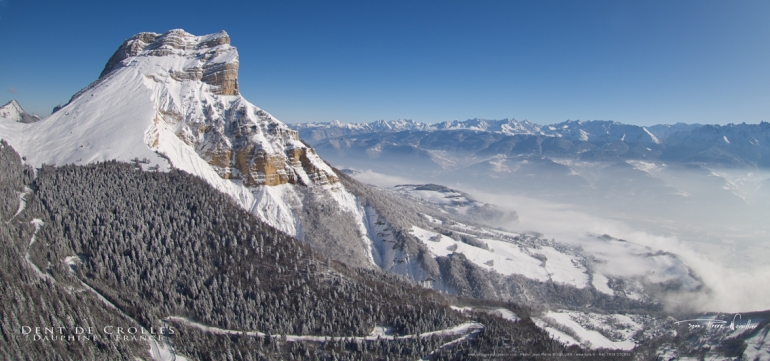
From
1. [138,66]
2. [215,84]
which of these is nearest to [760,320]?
[215,84]

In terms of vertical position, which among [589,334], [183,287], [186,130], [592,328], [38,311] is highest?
[186,130]

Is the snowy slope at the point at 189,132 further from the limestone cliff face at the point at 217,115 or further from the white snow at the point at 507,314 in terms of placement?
the white snow at the point at 507,314

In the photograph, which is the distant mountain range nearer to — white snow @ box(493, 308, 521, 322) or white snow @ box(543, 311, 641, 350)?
white snow @ box(493, 308, 521, 322)

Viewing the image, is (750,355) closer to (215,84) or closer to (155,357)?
(155,357)

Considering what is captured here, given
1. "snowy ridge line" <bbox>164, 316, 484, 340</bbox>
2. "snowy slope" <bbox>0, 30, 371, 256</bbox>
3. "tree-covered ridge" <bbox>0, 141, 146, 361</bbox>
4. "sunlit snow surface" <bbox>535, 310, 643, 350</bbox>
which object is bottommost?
"sunlit snow surface" <bbox>535, 310, 643, 350</bbox>

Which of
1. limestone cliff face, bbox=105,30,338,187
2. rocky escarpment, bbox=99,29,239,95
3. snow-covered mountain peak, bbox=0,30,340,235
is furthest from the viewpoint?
rocky escarpment, bbox=99,29,239,95

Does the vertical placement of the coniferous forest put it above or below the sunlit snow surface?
above

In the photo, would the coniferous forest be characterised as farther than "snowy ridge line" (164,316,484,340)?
No

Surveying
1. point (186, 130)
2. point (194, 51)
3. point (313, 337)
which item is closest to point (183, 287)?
point (313, 337)

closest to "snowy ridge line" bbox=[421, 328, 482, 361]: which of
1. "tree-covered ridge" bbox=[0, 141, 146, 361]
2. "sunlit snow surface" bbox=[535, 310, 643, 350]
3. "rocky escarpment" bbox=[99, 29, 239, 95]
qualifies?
"sunlit snow surface" bbox=[535, 310, 643, 350]

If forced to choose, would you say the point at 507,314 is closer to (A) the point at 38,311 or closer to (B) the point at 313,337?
(B) the point at 313,337
